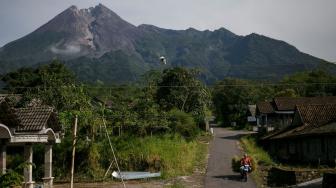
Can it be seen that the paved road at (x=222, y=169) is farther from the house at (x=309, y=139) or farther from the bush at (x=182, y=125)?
the house at (x=309, y=139)

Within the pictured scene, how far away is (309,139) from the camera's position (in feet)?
113

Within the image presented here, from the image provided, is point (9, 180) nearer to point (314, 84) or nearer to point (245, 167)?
point (245, 167)

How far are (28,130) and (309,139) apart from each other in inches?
804

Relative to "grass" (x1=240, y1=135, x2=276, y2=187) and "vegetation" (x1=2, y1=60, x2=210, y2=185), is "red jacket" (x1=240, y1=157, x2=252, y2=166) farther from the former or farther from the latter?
"vegetation" (x1=2, y1=60, x2=210, y2=185)

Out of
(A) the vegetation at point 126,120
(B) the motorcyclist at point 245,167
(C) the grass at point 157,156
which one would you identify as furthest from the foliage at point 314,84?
(B) the motorcyclist at point 245,167

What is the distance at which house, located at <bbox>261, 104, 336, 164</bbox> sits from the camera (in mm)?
31812

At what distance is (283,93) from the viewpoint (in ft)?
257

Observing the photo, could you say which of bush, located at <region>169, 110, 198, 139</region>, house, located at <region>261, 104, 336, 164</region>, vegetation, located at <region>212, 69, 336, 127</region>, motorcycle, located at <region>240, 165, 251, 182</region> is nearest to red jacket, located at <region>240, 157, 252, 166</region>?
motorcycle, located at <region>240, 165, 251, 182</region>

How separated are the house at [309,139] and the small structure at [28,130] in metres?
16.7

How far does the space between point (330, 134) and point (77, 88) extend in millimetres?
20102

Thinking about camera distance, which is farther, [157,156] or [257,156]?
[257,156]

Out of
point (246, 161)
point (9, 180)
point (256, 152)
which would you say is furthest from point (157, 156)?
point (9, 180)

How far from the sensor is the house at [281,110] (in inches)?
2125

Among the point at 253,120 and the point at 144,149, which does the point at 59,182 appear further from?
the point at 253,120
